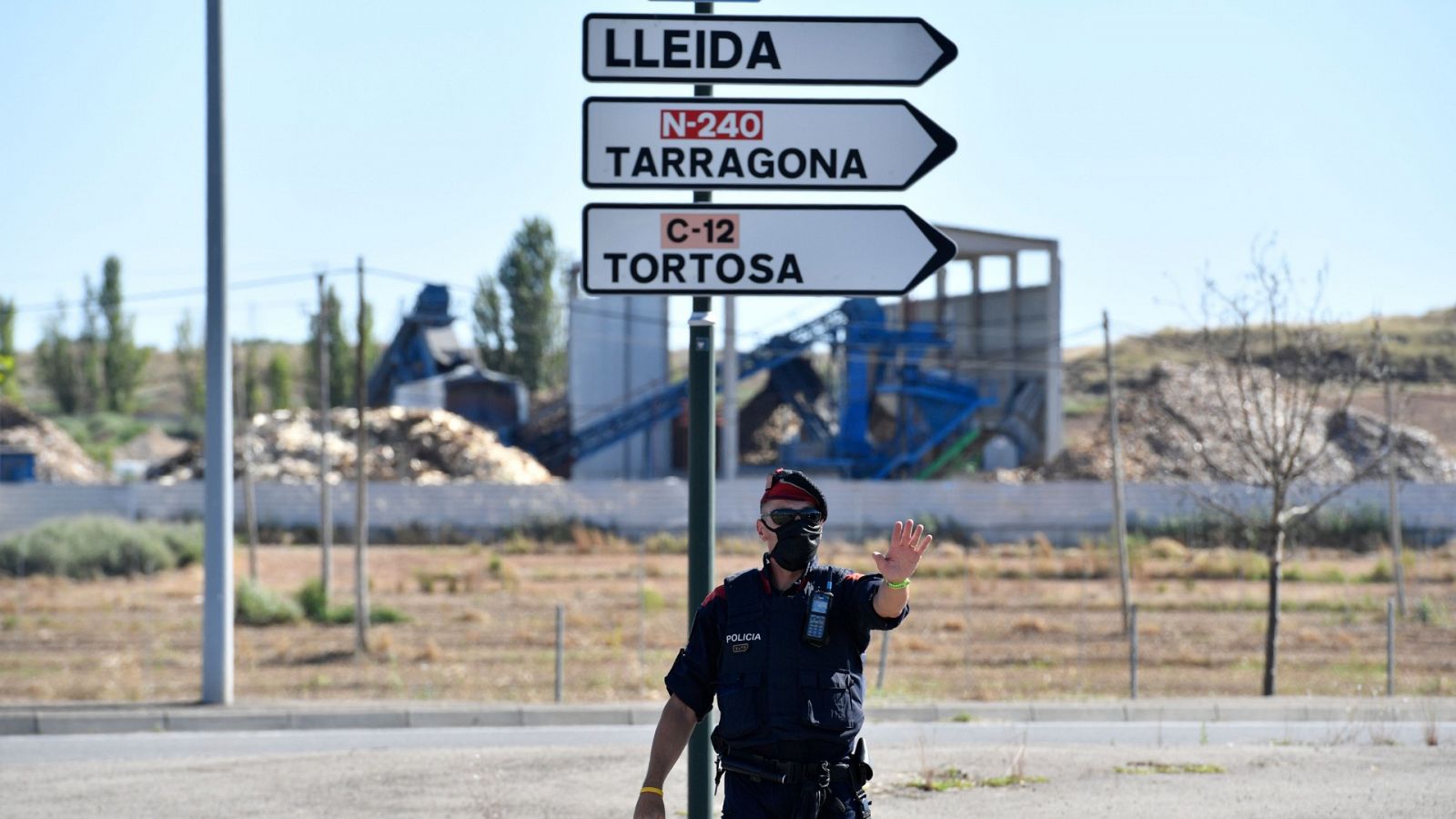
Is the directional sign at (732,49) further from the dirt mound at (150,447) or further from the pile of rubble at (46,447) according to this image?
the dirt mound at (150,447)

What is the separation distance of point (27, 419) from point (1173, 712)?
63908mm

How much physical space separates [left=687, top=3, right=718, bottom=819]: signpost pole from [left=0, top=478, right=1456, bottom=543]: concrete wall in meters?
38.0

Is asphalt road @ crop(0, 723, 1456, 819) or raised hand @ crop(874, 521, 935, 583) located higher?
raised hand @ crop(874, 521, 935, 583)

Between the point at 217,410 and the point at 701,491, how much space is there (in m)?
8.98

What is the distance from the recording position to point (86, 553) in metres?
36.1

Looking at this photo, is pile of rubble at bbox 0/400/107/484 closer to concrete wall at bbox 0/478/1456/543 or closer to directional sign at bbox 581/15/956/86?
concrete wall at bbox 0/478/1456/543

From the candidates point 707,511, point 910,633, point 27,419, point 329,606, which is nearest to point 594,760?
point 707,511

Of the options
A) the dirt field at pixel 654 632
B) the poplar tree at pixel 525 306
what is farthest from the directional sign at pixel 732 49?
the poplar tree at pixel 525 306

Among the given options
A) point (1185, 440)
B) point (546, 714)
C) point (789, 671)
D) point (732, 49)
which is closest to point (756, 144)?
point (732, 49)

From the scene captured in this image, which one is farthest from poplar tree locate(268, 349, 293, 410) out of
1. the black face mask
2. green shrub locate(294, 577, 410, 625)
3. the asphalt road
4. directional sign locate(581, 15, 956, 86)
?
the black face mask

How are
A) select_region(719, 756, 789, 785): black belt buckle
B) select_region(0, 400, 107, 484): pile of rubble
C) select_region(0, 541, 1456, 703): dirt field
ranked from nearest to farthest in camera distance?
1. select_region(719, 756, 789, 785): black belt buckle
2. select_region(0, 541, 1456, 703): dirt field
3. select_region(0, 400, 107, 484): pile of rubble

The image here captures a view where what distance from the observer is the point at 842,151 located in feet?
18.1

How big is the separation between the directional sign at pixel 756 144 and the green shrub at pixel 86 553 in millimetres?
33383

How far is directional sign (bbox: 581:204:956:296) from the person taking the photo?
5410 millimetres
